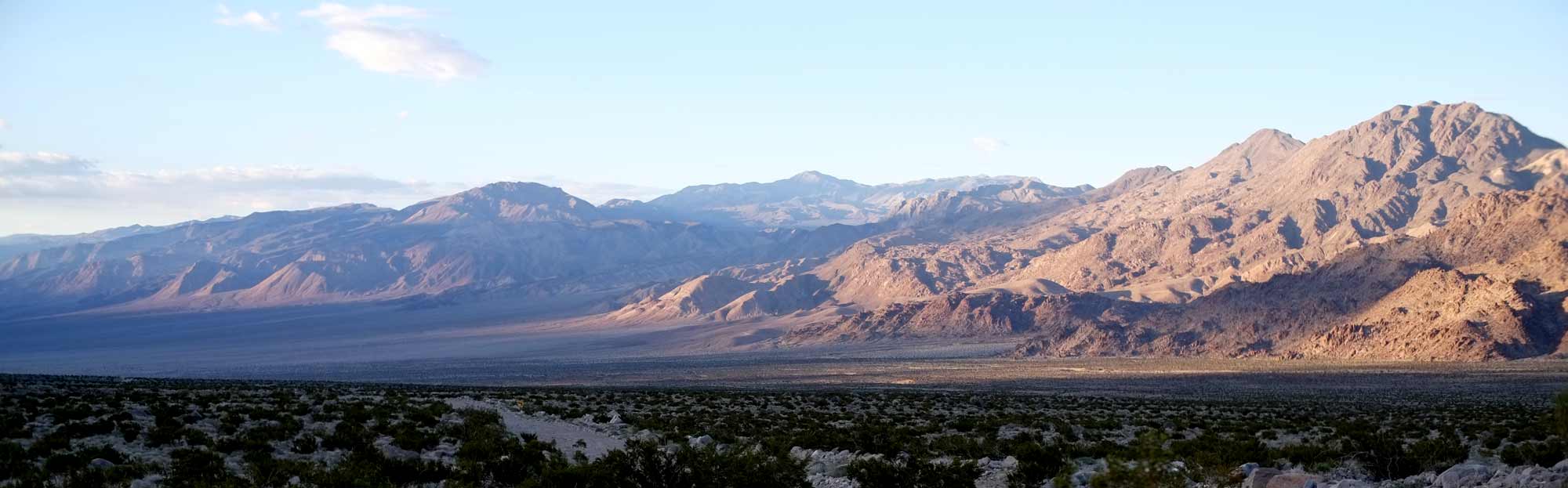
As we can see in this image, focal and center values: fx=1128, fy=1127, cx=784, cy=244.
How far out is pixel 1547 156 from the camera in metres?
181

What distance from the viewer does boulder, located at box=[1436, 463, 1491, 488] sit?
1504 cm

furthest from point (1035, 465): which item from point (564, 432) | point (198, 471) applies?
point (564, 432)

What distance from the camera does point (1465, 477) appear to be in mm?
15359

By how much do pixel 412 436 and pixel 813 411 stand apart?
54.4ft

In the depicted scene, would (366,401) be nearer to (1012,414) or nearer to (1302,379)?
(1012,414)

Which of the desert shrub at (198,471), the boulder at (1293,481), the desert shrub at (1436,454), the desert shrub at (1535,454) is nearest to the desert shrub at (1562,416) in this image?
the desert shrub at (1535,454)

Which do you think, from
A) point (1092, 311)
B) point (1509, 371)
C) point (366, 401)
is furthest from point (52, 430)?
point (1092, 311)

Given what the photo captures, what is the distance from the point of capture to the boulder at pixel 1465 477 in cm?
1504

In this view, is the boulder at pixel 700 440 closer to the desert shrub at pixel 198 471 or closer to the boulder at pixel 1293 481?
the desert shrub at pixel 198 471

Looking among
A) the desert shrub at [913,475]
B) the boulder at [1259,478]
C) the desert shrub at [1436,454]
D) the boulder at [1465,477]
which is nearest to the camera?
the boulder at [1465,477]

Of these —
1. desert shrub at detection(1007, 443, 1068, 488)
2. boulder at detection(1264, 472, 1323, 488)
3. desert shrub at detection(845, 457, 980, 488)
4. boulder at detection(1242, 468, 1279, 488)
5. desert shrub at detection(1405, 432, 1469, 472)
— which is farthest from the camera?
desert shrub at detection(1405, 432, 1469, 472)

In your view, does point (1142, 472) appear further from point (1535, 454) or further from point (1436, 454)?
point (1535, 454)

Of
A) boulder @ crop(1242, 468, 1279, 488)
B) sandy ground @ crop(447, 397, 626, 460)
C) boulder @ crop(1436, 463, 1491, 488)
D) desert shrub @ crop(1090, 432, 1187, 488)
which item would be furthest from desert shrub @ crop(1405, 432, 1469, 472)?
sandy ground @ crop(447, 397, 626, 460)

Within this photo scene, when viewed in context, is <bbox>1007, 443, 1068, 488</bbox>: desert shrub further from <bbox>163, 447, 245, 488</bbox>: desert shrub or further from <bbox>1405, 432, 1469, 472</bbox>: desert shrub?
<bbox>163, 447, 245, 488</bbox>: desert shrub
